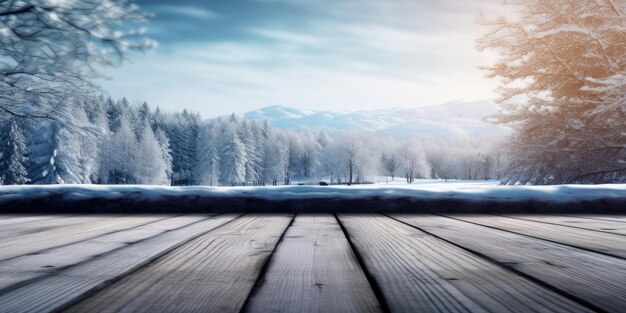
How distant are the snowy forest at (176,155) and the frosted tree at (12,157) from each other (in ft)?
0.31

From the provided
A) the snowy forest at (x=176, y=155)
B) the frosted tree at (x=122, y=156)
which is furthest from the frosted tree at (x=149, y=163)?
the frosted tree at (x=122, y=156)

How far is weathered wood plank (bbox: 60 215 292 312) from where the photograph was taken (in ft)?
3.65

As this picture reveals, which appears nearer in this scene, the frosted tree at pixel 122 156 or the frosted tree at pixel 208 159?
the frosted tree at pixel 122 156

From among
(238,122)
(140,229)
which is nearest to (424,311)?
(140,229)

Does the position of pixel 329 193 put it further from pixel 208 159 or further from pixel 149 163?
pixel 208 159

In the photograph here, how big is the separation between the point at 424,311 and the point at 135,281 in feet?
2.65

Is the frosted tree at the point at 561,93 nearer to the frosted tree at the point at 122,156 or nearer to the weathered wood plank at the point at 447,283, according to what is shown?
the weathered wood plank at the point at 447,283

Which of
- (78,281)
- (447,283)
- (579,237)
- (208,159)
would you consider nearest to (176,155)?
(208,159)

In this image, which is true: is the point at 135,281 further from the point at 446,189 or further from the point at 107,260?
Result: the point at 446,189

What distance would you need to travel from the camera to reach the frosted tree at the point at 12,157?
45000mm

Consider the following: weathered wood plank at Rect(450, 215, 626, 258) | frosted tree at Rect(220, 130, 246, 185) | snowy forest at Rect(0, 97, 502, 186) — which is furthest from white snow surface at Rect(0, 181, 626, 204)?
frosted tree at Rect(220, 130, 246, 185)

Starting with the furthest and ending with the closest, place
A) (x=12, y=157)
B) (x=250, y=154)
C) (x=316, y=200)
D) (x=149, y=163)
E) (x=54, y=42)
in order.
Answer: (x=250, y=154), (x=149, y=163), (x=12, y=157), (x=54, y=42), (x=316, y=200)

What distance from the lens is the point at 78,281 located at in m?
1.34

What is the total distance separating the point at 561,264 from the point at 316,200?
3025mm
